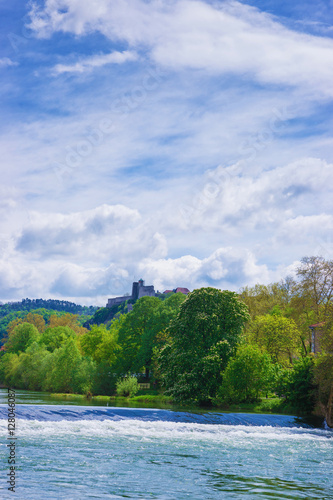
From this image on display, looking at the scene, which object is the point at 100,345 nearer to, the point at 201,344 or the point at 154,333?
the point at 154,333

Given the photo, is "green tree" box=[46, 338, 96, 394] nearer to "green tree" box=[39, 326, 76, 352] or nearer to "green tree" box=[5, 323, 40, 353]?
"green tree" box=[39, 326, 76, 352]

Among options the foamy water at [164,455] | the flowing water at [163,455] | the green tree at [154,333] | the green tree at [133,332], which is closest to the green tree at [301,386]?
the flowing water at [163,455]

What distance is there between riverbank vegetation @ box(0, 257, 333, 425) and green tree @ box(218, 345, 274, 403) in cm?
8

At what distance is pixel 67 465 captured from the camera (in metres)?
16.2

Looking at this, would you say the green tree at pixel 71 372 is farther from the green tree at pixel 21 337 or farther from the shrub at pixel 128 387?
the green tree at pixel 21 337

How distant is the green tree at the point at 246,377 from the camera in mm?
41062

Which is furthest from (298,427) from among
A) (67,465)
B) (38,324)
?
(38,324)

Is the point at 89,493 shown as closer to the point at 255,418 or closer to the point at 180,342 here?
the point at 255,418

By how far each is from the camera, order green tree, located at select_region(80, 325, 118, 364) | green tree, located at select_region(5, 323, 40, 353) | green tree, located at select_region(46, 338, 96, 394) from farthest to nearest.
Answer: green tree, located at select_region(5, 323, 40, 353), green tree, located at select_region(80, 325, 118, 364), green tree, located at select_region(46, 338, 96, 394)

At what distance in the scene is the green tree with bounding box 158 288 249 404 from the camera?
141ft

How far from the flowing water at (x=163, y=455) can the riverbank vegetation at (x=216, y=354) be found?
7280 mm

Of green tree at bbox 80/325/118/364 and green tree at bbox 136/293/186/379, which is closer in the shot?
green tree at bbox 136/293/186/379

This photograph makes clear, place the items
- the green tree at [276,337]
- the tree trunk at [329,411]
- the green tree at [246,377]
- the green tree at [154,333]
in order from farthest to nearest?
the green tree at [154,333] < the green tree at [276,337] < the green tree at [246,377] < the tree trunk at [329,411]

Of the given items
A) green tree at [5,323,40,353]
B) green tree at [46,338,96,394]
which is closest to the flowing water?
green tree at [46,338,96,394]
